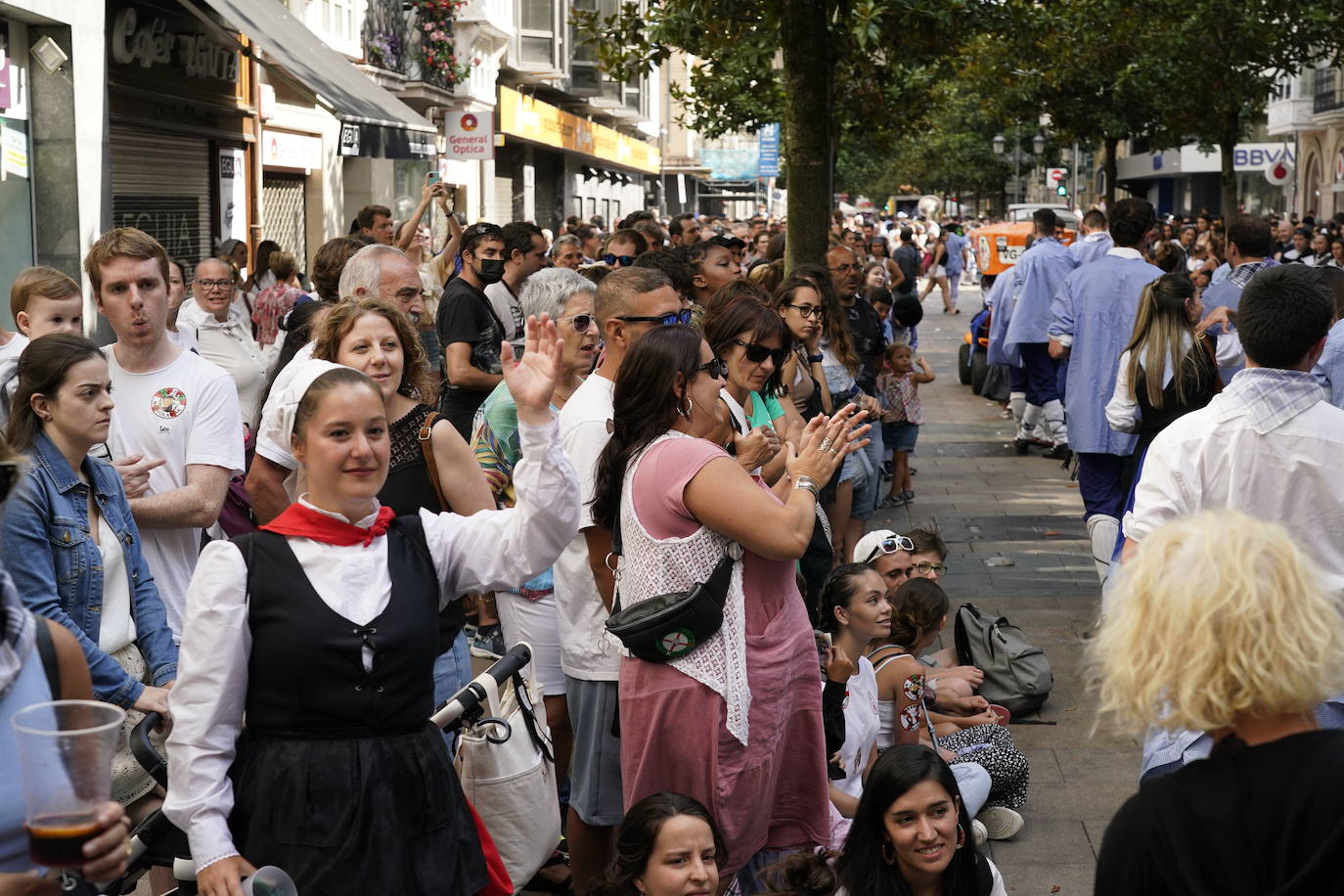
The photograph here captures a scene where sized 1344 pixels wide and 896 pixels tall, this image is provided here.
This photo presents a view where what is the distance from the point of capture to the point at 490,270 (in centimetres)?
831

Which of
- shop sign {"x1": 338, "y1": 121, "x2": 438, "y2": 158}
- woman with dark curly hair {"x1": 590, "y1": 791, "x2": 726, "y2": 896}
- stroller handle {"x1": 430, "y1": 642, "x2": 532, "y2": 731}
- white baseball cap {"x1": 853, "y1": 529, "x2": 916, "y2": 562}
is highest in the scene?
shop sign {"x1": 338, "y1": 121, "x2": 438, "y2": 158}

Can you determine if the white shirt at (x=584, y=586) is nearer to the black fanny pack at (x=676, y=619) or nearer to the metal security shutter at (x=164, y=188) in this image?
the black fanny pack at (x=676, y=619)

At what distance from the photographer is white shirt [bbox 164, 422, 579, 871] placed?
3.09 m

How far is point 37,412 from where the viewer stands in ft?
13.4

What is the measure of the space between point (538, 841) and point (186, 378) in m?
1.99

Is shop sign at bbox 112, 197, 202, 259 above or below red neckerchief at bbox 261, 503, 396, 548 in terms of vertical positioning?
above

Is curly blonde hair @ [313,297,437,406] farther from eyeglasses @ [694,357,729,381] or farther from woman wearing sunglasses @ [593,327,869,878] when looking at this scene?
eyeglasses @ [694,357,729,381]

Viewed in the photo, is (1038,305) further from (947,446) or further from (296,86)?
(296,86)

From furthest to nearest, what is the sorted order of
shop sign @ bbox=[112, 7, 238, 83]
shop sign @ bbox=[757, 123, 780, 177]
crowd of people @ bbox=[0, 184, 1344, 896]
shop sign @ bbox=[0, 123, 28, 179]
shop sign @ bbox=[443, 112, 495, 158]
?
shop sign @ bbox=[757, 123, 780, 177]
shop sign @ bbox=[443, 112, 495, 158]
shop sign @ bbox=[112, 7, 238, 83]
shop sign @ bbox=[0, 123, 28, 179]
crowd of people @ bbox=[0, 184, 1344, 896]

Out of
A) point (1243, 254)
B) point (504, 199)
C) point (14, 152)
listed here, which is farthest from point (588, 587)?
point (504, 199)

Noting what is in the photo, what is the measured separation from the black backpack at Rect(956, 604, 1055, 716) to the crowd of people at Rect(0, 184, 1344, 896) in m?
0.32

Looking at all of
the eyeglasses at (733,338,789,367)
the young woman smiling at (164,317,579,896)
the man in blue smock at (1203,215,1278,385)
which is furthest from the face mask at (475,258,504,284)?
the young woman smiling at (164,317,579,896)

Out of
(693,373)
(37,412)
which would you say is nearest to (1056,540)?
(693,373)

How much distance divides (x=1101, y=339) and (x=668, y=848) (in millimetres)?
6196
